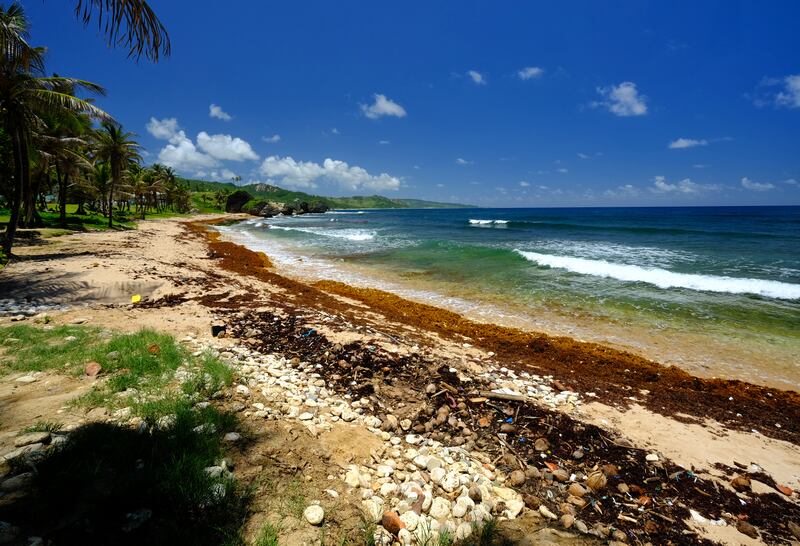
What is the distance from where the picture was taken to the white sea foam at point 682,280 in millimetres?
13892

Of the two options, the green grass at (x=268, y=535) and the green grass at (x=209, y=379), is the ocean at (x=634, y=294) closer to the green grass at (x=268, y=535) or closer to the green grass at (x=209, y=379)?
the green grass at (x=209, y=379)

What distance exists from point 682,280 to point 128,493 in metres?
20.8

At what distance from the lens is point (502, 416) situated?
15.6 ft

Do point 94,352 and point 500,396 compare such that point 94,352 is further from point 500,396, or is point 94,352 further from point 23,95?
point 23,95

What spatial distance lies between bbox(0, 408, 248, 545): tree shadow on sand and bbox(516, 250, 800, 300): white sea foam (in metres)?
18.4

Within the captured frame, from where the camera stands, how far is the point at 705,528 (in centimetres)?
320

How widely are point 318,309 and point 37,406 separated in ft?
22.2

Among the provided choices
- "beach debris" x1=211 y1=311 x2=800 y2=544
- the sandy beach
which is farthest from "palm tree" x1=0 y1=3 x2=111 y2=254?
"beach debris" x1=211 y1=311 x2=800 y2=544

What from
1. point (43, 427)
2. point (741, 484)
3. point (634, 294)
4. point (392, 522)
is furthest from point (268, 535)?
point (634, 294)

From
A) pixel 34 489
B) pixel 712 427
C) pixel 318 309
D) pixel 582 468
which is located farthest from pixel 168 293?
pixel 712 427

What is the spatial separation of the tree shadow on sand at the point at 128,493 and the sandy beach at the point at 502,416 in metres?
0.32

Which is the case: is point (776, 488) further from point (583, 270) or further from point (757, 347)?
point (583, 270)

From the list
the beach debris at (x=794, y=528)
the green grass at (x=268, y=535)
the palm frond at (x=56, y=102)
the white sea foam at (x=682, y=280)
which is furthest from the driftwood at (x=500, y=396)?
the palm frond at (x=56, y=102)

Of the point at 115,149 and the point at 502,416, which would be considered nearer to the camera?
the point at 502,416
